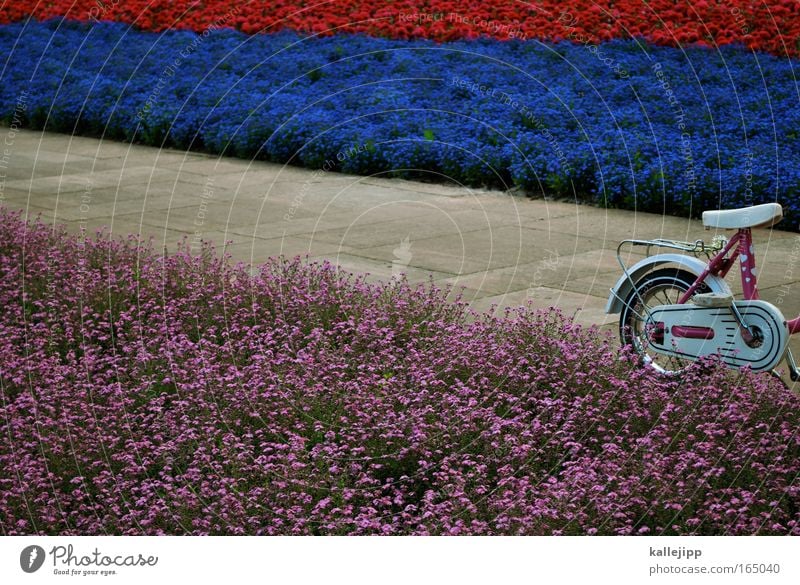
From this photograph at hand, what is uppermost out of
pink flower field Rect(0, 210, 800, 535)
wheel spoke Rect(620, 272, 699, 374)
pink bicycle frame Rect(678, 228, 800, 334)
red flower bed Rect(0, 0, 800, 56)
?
red flower bed Rect(0, 0, 800, 56)

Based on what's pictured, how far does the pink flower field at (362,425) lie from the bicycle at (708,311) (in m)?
0.17

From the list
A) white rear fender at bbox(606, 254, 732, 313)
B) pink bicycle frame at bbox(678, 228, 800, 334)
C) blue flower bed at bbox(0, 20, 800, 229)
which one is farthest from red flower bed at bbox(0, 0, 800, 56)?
pink bicycle frame at bbox(678, 228, 800, 334)

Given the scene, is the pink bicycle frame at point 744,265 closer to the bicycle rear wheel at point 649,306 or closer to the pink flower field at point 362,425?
the bicycle rear wheel at point 649,306

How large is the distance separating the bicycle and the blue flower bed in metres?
3.88

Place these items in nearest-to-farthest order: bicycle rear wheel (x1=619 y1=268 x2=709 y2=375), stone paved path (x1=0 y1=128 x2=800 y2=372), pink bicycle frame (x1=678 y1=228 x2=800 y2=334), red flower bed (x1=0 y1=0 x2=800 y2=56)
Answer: pink bicycle frame (x1=678 y1=228 x2=800 y2=334)
bicycle rear wheel (x1=619 y1=268 x2=709 y2=375)
stone paved path (x1=0 y1=128 x2=800 y2=372)
red flower bed (x1=0 y1=0 x2=800 y2=56)

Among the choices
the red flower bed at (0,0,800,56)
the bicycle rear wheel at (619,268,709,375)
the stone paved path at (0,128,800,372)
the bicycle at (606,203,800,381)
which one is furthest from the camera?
the red flower bed at (0,0,800,56)

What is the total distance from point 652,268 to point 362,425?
1.99m

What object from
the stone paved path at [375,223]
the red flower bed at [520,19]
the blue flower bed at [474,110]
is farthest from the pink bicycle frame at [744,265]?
the red flower bed at [520,19]

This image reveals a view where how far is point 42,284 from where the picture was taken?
823 centimetres

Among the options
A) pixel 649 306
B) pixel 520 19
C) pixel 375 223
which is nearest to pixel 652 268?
pixel 649 306

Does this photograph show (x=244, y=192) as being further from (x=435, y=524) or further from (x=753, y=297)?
(x=435, y=524)

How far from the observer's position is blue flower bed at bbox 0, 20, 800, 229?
11227 millimetres

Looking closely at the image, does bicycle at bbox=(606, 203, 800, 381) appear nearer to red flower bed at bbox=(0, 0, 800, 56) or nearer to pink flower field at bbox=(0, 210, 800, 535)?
pink flower field at bbox=(0, 210, 800, 535)

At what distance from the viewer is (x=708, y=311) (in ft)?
19.9
